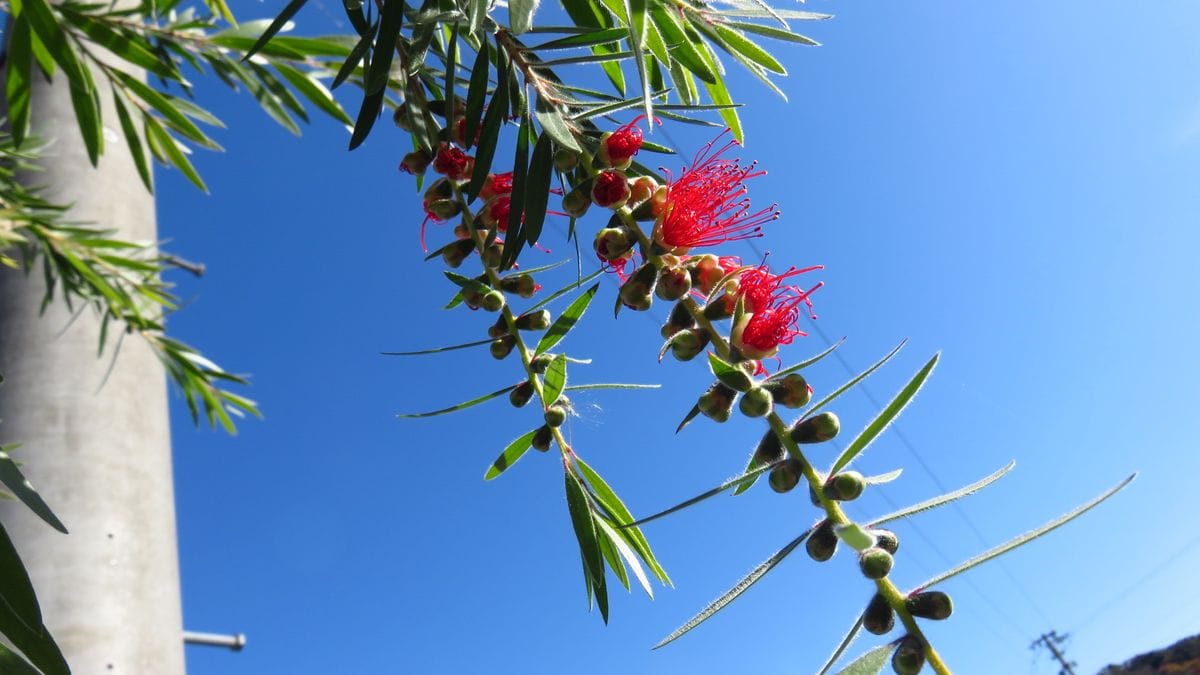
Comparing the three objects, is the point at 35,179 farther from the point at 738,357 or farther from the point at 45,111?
the point at 738,357

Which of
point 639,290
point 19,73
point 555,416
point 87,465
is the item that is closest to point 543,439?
point 555,416

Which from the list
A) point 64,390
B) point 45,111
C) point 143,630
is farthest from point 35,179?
point 143,630

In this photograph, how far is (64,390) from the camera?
1.66 metres

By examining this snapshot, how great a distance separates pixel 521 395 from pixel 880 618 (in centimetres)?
26

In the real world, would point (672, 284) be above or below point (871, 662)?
above

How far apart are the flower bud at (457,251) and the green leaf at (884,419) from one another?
27 centimetres

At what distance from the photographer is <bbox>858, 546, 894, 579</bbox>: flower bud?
0.29m

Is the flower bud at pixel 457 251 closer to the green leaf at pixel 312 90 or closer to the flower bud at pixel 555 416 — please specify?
the flower bud at pixel 555 416

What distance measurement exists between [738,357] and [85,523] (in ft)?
5.10

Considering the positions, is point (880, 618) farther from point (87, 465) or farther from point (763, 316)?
point (87, 465)

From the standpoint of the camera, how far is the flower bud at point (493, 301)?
46cm

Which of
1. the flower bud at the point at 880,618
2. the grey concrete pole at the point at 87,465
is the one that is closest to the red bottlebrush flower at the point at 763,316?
the flower bud at the point at 880,618

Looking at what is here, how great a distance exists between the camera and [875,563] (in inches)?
11.3

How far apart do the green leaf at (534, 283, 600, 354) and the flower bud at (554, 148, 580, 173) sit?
74mm
